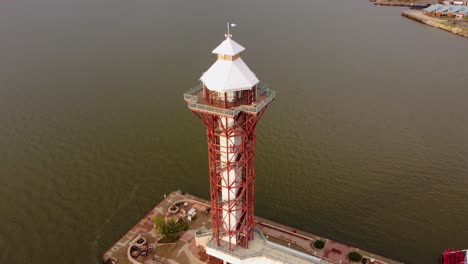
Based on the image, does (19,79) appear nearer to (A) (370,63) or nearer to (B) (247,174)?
(B) (247,174)

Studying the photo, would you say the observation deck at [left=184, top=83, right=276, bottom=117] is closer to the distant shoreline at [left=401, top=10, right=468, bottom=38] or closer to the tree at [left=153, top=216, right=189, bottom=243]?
the tree at [left=153, top=216, right=189, bottom=243]

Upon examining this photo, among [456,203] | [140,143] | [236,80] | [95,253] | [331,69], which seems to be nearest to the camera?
[236,80]

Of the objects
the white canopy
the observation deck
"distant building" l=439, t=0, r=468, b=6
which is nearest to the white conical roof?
the white canopy

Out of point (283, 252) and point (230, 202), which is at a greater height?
point (230, 202)

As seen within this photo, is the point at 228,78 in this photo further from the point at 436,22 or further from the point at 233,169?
the point at 436,22

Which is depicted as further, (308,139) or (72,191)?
(308,139)

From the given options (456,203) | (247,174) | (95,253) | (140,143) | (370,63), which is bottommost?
(95,253)

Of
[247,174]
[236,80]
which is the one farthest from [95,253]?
[236,80]

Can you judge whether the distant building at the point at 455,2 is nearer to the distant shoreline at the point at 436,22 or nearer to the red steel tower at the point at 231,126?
the distant shoreline at the point at 436,22
